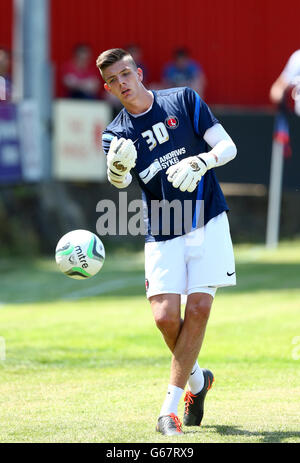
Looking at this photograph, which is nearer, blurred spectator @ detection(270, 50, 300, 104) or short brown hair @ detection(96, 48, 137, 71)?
short brown hair @ detection(96, 48, 137, 71)

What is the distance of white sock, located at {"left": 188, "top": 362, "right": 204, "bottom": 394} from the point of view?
7230 millimetres

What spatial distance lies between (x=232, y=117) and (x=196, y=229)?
13512mm

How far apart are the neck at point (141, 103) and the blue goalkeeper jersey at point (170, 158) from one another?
1.5 inches

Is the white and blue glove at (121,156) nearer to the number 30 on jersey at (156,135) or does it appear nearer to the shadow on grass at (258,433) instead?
the number 30 on jersey at (156,135)

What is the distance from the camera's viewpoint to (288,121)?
20.1 metres

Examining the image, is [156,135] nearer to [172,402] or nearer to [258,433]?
[172,402]

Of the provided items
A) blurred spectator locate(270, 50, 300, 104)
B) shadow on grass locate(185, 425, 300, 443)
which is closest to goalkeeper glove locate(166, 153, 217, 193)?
shadow on grass locate(185, 425, 300, 443)

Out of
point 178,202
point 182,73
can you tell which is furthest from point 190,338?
point 182,73

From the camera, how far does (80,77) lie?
2192 centimetres

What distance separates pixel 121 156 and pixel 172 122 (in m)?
0.52

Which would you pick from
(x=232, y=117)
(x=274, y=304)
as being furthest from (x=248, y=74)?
(x=274, y=304)

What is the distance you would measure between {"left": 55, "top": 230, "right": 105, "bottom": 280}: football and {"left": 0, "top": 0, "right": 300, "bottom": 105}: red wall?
17448 millimetres

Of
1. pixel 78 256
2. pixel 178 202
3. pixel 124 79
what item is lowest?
pixel 78 256

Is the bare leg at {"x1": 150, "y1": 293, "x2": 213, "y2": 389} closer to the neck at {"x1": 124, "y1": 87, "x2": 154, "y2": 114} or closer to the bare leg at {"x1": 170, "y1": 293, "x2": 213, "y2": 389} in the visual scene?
the bare leg at {"x1": 170, "y1": 293, "x2": 213, "y2": 389}
